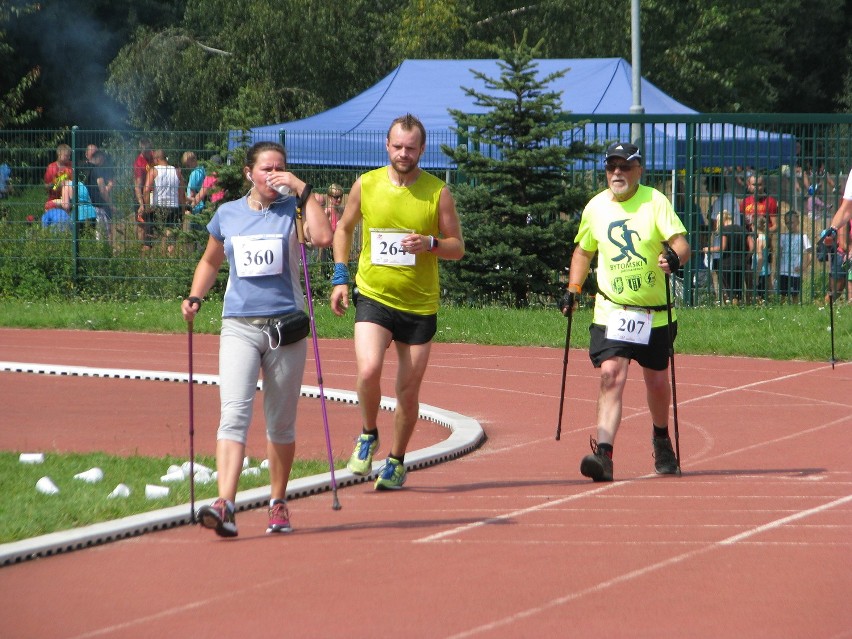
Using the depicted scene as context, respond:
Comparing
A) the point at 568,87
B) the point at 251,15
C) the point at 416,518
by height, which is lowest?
the point at 416,518

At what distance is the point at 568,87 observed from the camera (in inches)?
1145

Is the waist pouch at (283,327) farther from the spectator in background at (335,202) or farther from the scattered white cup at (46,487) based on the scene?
the spectator in background at (335,202)

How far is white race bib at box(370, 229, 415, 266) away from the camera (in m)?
8.93

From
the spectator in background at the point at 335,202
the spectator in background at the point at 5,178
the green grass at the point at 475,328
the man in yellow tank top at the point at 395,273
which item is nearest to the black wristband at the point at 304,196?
the man in yellow tank top at the point at 395,273

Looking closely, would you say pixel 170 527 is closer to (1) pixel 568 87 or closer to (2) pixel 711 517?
(2) pixel 711 517

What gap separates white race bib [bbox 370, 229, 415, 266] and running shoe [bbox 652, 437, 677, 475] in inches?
79.7

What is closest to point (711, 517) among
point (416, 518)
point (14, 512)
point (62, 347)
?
point (416, 518)

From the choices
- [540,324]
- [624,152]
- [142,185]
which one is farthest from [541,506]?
[142,185]

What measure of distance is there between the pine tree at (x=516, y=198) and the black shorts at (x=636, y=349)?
10.6 meters

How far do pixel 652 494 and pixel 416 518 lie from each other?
1517 millimetres

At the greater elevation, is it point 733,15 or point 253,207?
point 733,15

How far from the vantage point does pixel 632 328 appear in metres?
9.35

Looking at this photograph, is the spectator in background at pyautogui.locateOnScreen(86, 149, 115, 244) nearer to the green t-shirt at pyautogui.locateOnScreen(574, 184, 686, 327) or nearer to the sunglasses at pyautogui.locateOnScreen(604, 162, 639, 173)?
the green t-shirt at pyautogui.locateOnScreen(574, 184, 686, 327)

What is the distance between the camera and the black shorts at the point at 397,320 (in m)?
8.99
